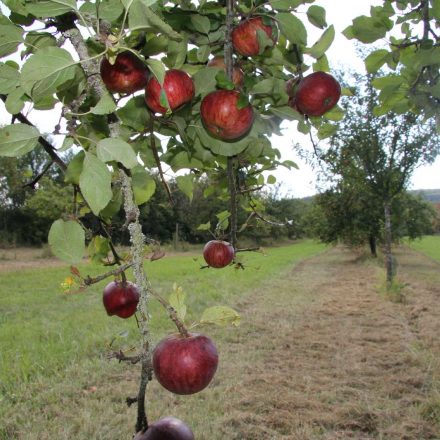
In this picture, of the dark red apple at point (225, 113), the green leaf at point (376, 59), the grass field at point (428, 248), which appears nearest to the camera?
the dark red apple at point (225, 113)

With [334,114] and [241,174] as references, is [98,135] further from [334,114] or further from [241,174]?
[241,174]

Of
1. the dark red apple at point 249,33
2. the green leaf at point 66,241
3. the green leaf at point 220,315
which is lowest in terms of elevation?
the green leaf at point 220,315

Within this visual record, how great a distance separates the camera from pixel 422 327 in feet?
28.3

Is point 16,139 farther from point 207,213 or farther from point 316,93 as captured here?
point 207,213

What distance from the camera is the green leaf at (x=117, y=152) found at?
731 millimetres

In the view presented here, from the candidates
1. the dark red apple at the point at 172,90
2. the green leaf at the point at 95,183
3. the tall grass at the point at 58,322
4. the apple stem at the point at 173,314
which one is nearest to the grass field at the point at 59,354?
the tall grass at the point at 58,322

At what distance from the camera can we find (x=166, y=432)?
2.51 feet

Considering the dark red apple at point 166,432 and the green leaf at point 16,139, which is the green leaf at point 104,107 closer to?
the green leaf at point 16,139

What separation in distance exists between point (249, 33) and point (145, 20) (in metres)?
0.47

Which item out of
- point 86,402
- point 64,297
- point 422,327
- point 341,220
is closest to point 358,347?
point 422,327

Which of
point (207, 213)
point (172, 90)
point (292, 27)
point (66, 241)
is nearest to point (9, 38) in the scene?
point (172, 90)

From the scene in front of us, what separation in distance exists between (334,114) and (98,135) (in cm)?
82

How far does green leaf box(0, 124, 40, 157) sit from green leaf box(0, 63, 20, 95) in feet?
0.60

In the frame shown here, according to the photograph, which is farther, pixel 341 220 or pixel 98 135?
pixel 341 220
